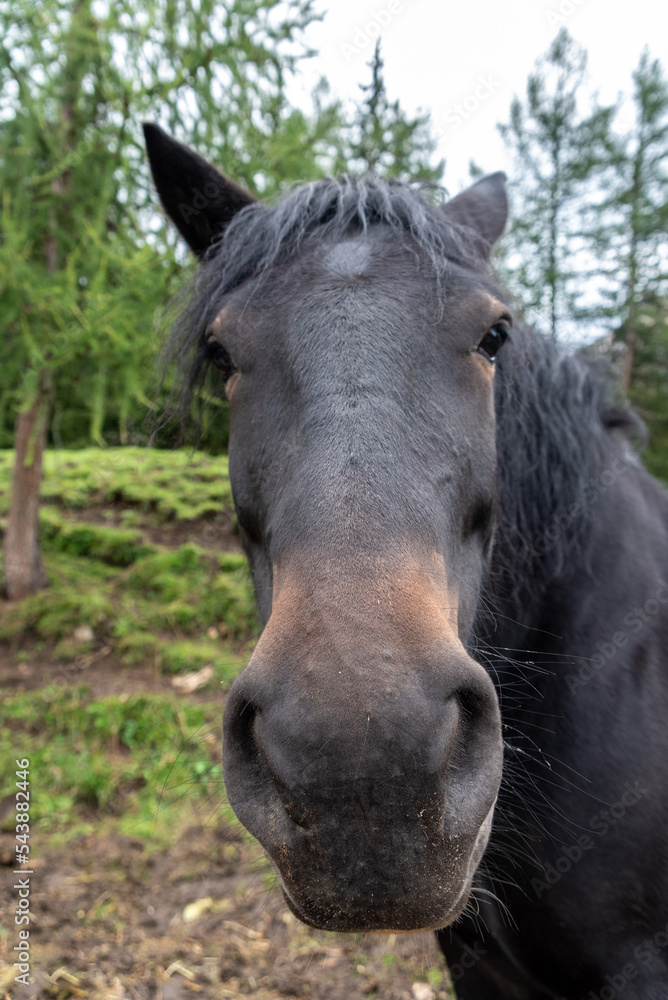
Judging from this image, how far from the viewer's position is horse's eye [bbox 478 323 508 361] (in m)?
1.84

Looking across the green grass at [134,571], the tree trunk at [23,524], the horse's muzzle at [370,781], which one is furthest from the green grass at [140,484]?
the horse's muzzle at [370,781]

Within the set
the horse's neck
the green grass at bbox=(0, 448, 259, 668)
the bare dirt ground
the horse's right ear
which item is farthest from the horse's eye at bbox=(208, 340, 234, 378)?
the green grass at bbox=(0, 448, 259, 668)

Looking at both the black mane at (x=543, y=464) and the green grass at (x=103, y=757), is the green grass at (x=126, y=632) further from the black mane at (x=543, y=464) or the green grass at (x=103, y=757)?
the black mane at (x=543, y=464)

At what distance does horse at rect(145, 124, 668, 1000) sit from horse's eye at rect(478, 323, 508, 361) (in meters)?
0.01

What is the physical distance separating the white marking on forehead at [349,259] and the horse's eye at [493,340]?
0.44 m

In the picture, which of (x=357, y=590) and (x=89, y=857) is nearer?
(x=357, y=590)

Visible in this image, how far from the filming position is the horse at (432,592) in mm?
1030

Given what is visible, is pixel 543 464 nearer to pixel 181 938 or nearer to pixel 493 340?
pixel 493 340

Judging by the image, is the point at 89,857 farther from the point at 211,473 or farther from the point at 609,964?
the point at 211,473

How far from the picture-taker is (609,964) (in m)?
1.78

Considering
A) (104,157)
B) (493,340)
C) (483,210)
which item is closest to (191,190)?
(483,210)

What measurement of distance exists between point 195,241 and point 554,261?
13593 mm

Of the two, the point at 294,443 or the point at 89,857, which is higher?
the point at 294,443

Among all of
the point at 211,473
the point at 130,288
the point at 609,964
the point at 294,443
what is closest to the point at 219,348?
the point at 294,443
